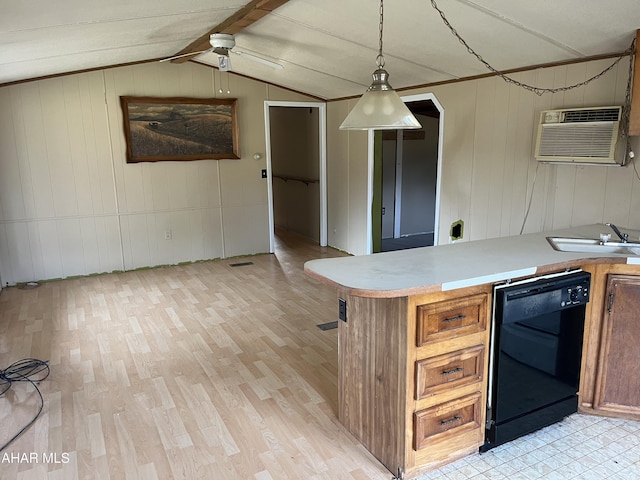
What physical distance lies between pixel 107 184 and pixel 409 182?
446cm

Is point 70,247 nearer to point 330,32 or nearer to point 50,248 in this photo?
point 50,248

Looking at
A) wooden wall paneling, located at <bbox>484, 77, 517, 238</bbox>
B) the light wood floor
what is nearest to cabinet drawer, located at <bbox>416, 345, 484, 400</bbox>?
the light wood floor

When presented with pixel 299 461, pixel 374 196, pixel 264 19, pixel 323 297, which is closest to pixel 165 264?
pixel 323 297

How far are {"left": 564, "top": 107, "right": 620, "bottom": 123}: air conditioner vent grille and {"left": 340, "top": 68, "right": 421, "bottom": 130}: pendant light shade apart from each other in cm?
160

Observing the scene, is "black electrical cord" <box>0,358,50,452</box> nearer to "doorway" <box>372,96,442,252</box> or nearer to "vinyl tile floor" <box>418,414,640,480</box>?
"vinyl tile floor" <box>418,414,640,480</box>

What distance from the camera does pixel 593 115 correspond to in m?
3.12

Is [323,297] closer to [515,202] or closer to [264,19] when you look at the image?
[515,202]

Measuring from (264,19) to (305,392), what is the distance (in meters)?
2.82

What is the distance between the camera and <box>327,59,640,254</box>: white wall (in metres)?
3.17

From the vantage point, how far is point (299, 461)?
2.24 meters

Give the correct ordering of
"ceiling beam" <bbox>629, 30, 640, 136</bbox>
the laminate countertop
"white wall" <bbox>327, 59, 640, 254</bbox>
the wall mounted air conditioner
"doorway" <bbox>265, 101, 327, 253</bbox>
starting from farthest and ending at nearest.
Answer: "doorway" <bbox>265, 101, 327, 253</bbox>
"white wall" <bbox>327, 59, 640, 254</bbox>
the wall mounted air conditioner
"ceiling beam" <bbox>629, 30, 640, 136</bbox>
the laminate countertop

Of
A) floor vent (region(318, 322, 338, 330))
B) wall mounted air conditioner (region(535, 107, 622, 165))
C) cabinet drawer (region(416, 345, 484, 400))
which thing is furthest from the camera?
floor vent (region(318, 322, 338, 330))

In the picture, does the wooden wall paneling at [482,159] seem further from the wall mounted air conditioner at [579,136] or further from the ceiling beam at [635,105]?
the ceiling beam at [635,105]

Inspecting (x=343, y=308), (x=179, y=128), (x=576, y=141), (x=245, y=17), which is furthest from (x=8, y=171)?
(x=576, y=141)
